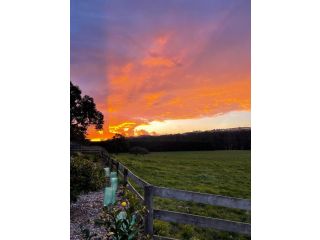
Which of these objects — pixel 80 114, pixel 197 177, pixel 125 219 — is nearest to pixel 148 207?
pixel 125 219

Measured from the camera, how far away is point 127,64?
10.00 ft

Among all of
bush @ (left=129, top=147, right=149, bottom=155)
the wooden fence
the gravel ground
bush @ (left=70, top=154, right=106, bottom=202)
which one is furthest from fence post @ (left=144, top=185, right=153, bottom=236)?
bush @ (left=70, top=154, right=106, bottom=202)

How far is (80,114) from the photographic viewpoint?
10.7ft

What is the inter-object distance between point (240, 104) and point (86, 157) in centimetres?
129

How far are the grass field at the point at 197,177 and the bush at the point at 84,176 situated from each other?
0.91ft

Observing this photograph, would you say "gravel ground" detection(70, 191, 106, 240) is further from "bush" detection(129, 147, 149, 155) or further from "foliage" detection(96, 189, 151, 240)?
"bush" detection(129, 147, 149, 155)

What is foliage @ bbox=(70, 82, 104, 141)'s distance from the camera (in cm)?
314

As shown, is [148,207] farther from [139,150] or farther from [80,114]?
[80,114]

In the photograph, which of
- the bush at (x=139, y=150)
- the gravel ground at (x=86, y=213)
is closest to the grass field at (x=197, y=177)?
the bush at (x=139, y=150)

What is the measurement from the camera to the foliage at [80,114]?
3.14 metres

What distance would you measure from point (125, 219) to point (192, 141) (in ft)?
2.29

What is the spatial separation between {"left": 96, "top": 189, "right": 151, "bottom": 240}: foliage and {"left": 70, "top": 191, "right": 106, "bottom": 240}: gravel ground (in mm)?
196
